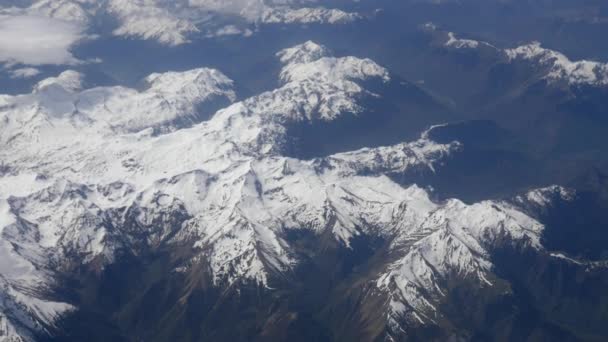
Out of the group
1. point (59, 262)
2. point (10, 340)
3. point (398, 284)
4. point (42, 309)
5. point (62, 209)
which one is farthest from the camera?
point (62, 209)

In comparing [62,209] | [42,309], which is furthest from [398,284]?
[62,209]

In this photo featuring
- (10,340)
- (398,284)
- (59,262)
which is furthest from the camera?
(59,262)

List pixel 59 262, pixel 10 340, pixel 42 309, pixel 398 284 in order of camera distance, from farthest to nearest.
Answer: pixel 59 262 < pixel 398 284 < pixel 42 309 < pixel 10 340

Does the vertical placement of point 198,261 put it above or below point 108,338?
above

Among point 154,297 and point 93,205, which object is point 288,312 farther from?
point 93,205

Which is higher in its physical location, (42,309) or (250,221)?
(250,221)

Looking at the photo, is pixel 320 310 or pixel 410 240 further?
pixel 410 240

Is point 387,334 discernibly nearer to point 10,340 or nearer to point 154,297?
point 154,297

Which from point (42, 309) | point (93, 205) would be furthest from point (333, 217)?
point (42, 309)

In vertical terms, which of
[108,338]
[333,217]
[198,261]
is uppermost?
[333,217]
